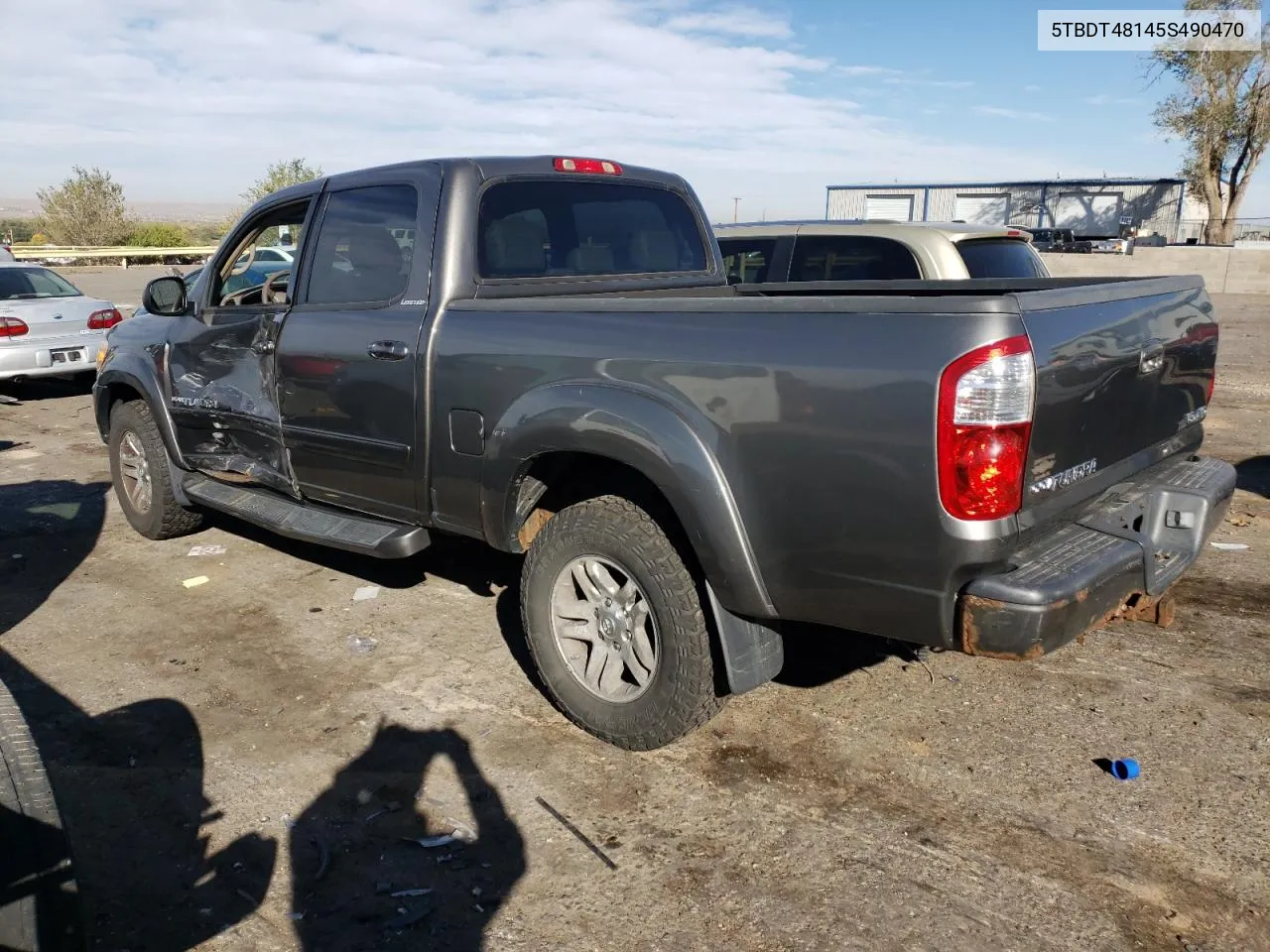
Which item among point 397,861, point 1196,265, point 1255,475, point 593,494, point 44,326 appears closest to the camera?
point 397,861

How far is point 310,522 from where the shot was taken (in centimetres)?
462

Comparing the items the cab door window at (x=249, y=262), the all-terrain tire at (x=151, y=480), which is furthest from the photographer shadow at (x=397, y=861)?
the all-terrain tire at (x=151, y=480)

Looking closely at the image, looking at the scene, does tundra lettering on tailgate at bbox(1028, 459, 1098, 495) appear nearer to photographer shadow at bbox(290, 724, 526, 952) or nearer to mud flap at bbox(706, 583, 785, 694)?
mud flap at bbox(706, 583, 785, 694)

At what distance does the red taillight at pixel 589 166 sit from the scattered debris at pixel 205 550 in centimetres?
313

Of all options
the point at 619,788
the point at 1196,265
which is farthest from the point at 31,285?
the point at 1196,265

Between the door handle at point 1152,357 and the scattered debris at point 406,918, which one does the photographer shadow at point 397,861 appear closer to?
the scattered debris at point 406,918

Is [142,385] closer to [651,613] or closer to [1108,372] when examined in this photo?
[651,613]

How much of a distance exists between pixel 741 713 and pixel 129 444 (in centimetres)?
419

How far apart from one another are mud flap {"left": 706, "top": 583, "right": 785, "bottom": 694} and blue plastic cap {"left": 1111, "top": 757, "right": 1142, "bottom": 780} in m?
1.20

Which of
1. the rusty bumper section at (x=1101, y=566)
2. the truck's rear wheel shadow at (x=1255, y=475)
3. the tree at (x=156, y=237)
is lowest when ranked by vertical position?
the truck's rear wheel shadow at (x=1255, y=475)

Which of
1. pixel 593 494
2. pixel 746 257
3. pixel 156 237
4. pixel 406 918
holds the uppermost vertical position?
pixel 156 237

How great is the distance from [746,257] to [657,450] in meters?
5.14

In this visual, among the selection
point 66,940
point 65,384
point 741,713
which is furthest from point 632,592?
point 65,384

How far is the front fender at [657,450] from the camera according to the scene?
9.93 ft
